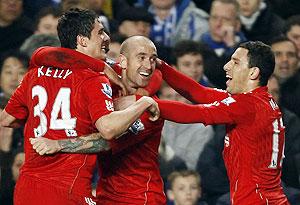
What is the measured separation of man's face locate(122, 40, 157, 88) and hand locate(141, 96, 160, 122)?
1.62ft

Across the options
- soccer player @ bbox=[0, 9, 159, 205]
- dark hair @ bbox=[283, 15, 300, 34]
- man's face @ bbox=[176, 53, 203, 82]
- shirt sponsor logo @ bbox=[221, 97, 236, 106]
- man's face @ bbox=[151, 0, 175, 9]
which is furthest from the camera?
man's face @ bbox=[151, 0, 175, 9]

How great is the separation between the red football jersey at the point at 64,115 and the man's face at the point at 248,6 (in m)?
5.19

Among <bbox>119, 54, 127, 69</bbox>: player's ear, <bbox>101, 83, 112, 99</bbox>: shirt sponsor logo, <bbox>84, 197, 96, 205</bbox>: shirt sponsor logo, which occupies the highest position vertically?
<bbox>119, 54, 127, 69</bbox>: player's ear

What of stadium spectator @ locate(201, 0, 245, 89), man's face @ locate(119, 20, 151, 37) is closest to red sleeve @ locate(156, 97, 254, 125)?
stadium spectator @ locate(201, 0, 245, 89)

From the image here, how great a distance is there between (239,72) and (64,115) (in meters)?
1.48

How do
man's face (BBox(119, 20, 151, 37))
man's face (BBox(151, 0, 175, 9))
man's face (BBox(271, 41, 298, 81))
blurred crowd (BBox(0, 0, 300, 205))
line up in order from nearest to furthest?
blurred crowd (BBox(0, 0, 300, 205)), man's face (BBox(271, 41, 298, 81)), man's face (BBox(119, 20, 151, 37)), man's face (BBox(151, 0, 175, 9))

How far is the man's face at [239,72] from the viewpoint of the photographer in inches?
336

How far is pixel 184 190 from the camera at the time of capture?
11.1 metres

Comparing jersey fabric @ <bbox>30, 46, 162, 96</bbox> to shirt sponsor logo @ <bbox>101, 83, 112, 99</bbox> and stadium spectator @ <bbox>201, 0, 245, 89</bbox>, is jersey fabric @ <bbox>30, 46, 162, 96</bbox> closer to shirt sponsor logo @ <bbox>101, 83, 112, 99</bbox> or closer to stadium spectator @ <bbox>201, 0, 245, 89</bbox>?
shirt sponsor logo @ <bbox>101, 83, 112, 99</bbox>

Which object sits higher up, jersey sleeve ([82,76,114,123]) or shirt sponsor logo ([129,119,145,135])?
jersey sleeve ([82,76,114,123])

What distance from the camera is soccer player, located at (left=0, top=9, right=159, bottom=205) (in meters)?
8.03

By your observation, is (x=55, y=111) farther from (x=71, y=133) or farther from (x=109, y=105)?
(x=109, y=105)

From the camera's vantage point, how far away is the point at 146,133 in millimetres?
8555

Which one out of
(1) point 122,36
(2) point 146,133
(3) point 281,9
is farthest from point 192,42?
(2) point 146,133
